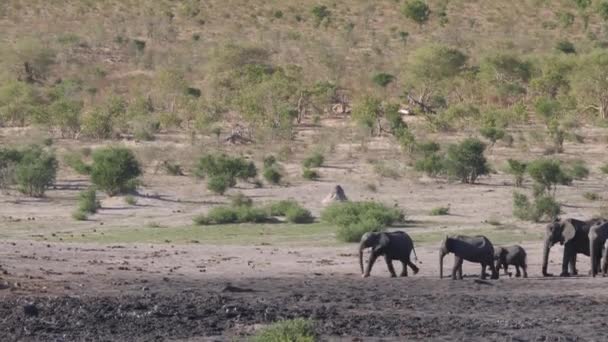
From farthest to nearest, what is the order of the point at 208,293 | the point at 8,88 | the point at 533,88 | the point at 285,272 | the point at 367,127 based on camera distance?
the point at 533,88 < the point at 8,88 < the point at 367,127 < the point at 285,272 < the point at 208,293

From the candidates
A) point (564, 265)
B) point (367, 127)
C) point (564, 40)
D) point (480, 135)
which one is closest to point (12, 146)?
point (367, 127)

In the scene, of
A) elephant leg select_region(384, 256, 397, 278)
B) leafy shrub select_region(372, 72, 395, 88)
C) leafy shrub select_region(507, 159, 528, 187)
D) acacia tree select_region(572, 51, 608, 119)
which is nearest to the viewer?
elephant leg select_region(384, 256, 397, 278)

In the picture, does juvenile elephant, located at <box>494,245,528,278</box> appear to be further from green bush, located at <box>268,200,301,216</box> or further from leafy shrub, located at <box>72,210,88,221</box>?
leafy shrub, located at <box>72,210,88,221</box>

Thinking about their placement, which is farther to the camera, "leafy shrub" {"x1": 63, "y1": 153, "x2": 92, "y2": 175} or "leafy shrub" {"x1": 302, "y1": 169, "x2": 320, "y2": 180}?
"leafy shrub" {"x1": 302, "y1": 169, "x2": 320, "y2": 180}

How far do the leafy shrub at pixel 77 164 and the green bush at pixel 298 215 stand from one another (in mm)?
8184

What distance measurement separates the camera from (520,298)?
58.0 ft

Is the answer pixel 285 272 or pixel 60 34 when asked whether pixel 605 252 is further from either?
pixel 60 34

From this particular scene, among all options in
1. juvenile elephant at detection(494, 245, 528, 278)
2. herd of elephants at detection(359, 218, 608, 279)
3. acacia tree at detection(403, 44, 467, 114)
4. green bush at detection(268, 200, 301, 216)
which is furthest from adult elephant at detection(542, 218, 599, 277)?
acacia tree at detection(403, 44, 467, 114)

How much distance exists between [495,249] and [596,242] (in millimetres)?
1524

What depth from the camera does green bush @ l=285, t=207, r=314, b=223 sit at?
27141mm

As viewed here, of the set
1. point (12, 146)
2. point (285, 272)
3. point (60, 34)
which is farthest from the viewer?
point (60, 34)

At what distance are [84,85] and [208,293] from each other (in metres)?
41.9

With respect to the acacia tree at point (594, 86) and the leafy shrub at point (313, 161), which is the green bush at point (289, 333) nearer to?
the leafy shrub at point (313, 161)

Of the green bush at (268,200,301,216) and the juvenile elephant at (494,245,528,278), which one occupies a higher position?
the green bush at (268,200,301,216)
